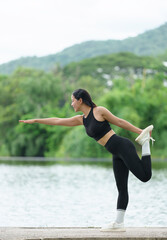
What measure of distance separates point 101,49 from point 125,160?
142 metres

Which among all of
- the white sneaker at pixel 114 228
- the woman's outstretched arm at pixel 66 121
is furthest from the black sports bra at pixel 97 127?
the white sneaker at pixel 114 228

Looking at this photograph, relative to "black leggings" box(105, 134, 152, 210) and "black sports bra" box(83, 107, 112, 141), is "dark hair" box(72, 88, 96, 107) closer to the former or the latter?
"black sports bra" box(83, 107, 112, 141)

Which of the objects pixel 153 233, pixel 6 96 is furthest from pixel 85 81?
pixel 153 233

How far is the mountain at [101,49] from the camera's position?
134875mm

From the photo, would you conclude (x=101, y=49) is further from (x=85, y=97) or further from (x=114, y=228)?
(x=114, y=228)

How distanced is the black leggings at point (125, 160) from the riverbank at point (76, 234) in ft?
1.62

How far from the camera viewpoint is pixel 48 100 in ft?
162

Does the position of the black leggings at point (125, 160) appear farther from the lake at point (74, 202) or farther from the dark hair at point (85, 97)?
the lake at point (74, 202)

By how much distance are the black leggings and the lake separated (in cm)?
372

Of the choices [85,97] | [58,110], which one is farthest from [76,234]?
[58,110]

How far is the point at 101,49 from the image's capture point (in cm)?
14562

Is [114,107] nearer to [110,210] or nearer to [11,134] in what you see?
[11,134]

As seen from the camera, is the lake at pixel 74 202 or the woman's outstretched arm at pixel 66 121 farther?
the lake at pixel 74 202

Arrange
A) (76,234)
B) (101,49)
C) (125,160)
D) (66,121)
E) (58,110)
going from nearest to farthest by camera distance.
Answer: (76,234)
(125,160)
(66,121)
(58,110)
(101,49)
